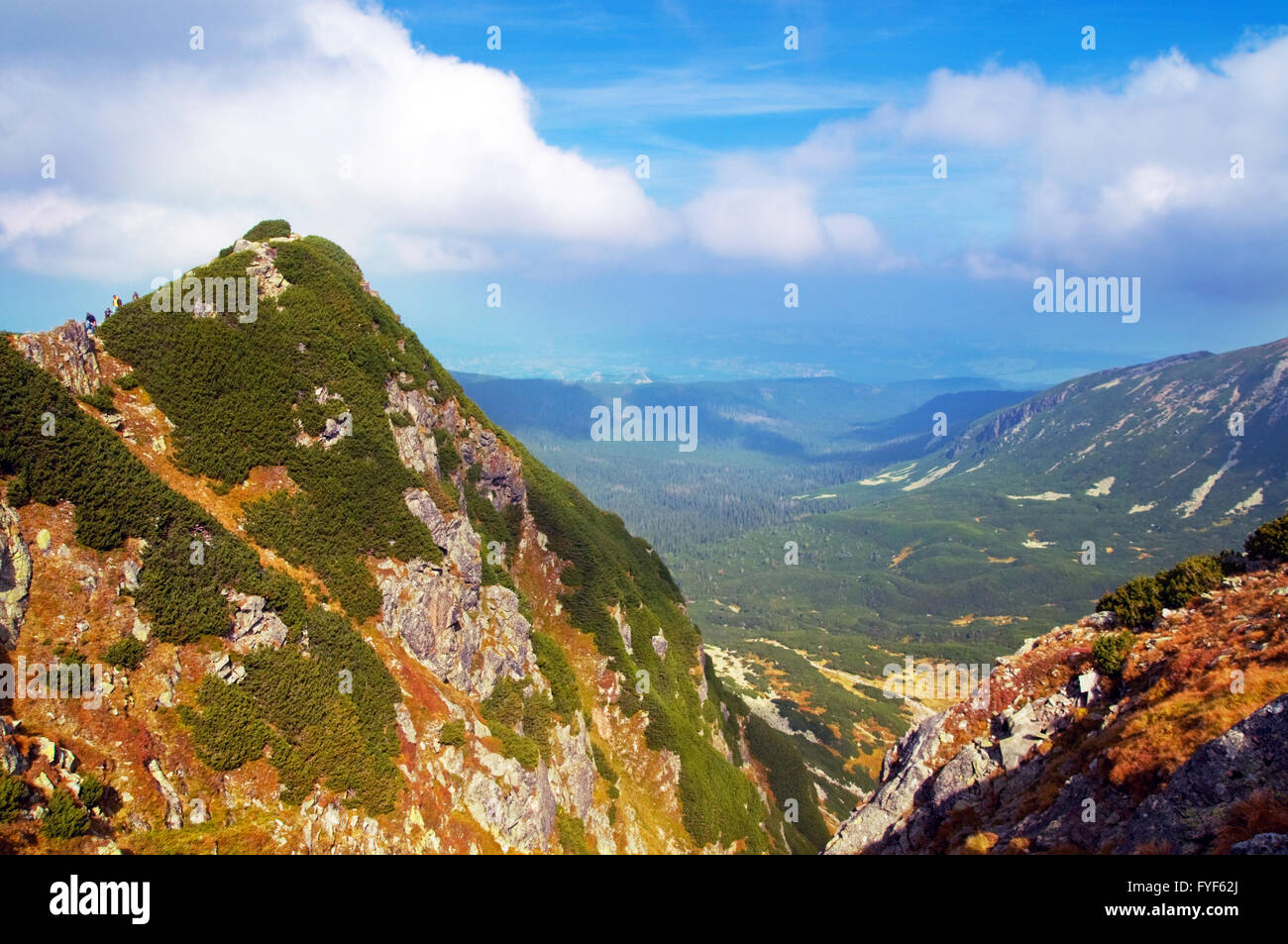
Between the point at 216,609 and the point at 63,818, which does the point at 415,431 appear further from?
the point at 63,818

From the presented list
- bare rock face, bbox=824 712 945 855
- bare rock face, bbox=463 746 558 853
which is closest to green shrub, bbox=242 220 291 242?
bare rock face, bbox=463 746 558 853

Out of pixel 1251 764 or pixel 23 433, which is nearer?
pixel 1251 764

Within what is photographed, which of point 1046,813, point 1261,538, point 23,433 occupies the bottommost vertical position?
point 1046,813
